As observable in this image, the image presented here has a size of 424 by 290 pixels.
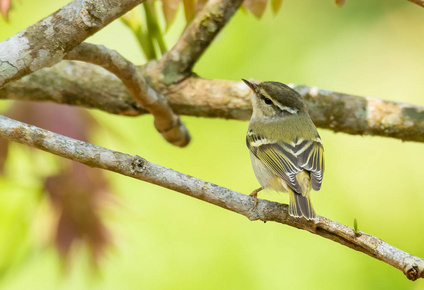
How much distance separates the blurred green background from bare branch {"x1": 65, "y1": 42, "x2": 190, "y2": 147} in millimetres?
902

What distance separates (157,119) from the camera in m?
3.66

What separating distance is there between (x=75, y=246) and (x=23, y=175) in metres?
0.58

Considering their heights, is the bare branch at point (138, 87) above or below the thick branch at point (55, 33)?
above

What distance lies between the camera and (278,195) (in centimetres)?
512

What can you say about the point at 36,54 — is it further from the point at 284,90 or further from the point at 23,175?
the point at 284,90

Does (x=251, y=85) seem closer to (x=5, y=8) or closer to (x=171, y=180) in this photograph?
(x=171, y=180)

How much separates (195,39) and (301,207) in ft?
4.80

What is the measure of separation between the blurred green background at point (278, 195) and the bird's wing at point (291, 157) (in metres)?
1.44

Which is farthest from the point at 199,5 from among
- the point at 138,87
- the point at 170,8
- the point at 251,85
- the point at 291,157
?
the point at 291,157


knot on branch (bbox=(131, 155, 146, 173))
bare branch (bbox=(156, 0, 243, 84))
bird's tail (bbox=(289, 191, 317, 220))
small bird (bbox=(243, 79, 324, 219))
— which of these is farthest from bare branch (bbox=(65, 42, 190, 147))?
bird's tail (bbox=(289, 191, 317, 220))

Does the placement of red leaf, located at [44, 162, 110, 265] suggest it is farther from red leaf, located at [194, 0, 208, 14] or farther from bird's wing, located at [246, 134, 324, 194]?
red leaf, located at [194, 0, 208, 14]

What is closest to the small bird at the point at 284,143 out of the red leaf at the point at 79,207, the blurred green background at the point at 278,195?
the red leaf at the point at 79,207

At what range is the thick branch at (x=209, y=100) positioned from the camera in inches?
137

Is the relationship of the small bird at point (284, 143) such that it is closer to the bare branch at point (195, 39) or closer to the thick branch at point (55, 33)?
the bare branch at point (195, 39)
